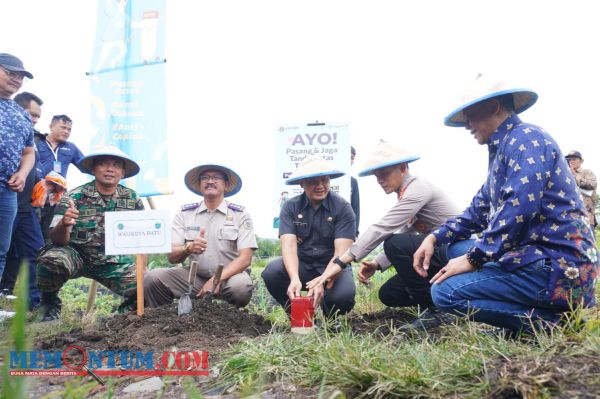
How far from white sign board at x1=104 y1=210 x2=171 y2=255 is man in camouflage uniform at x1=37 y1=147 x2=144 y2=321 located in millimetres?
682

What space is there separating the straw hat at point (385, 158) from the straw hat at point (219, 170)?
59.5 inches

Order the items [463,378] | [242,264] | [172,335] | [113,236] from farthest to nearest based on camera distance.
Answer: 1. [242,264]
2. [113,236]
3. [172,335]
4. [463,378]

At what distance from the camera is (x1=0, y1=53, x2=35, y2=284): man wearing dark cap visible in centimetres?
434

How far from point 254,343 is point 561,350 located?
1508mm

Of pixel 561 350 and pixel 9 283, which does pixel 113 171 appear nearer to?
pixel 9 283

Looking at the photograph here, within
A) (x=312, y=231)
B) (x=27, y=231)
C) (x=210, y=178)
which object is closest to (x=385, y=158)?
(x=312, y=231)

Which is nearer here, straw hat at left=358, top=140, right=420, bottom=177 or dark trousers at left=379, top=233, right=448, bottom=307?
dark trousers at left=379, top=233, right=448, bottom=307

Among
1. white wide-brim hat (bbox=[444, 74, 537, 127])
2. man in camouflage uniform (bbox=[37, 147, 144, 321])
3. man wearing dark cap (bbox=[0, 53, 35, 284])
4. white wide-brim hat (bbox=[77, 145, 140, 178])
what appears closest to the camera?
white wide-brim hat (bbox=[444, 74, 537, 127])

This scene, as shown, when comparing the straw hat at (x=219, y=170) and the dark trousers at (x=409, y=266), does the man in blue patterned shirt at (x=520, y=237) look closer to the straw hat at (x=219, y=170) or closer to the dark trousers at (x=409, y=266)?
the dark trousers at (x=409, y=266)

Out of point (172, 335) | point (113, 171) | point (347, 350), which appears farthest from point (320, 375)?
point (113, 171)

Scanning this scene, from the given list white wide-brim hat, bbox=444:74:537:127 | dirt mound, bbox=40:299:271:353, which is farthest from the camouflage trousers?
white wide-brim hat, bbox=444:74:537:127

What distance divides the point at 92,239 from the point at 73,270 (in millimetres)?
326

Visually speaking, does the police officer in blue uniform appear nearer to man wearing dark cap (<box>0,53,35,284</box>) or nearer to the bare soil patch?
man wearing dark cap (<box>0,53,35,284</box>)

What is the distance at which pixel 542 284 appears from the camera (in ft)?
8.53
